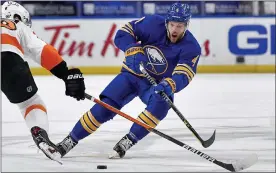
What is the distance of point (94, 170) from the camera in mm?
3623

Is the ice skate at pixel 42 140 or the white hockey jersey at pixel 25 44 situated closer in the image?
the white hockey jersey at pixel 25 44

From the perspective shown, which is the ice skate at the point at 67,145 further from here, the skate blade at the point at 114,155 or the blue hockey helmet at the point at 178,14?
the blue hockey helmet at the point at 178,14

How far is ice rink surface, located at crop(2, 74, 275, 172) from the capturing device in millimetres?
3824

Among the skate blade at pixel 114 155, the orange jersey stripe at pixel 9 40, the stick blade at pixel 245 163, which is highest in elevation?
A: the orange jersey stripe at pixel 9 40

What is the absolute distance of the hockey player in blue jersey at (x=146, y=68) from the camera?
155 inches

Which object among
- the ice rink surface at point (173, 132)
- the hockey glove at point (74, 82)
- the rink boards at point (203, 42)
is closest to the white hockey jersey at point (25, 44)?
the hockey glove at point (74, 82)

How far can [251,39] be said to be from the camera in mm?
9008

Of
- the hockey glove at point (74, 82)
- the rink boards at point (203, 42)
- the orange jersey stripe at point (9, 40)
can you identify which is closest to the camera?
the orange jersey stripe at point (9, 40)

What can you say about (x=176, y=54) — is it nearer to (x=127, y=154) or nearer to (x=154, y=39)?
(x=154, y=39)

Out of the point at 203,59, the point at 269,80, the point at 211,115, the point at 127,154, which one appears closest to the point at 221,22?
the point at 203,59

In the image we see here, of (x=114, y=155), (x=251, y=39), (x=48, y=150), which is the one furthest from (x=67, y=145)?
(x=251, y=39)

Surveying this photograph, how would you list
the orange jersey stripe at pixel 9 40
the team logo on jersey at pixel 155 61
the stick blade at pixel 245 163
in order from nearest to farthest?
the orange jersey stripe at pixel 9 40 → the stick blade at pixel 245 163 → the team logo on jersey at pixel 155 61

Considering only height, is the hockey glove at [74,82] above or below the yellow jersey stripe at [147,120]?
above

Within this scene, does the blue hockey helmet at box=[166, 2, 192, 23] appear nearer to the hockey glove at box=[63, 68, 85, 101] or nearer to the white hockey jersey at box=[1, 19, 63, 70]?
the hockey glove at box=[63, 68, 85, 101]
